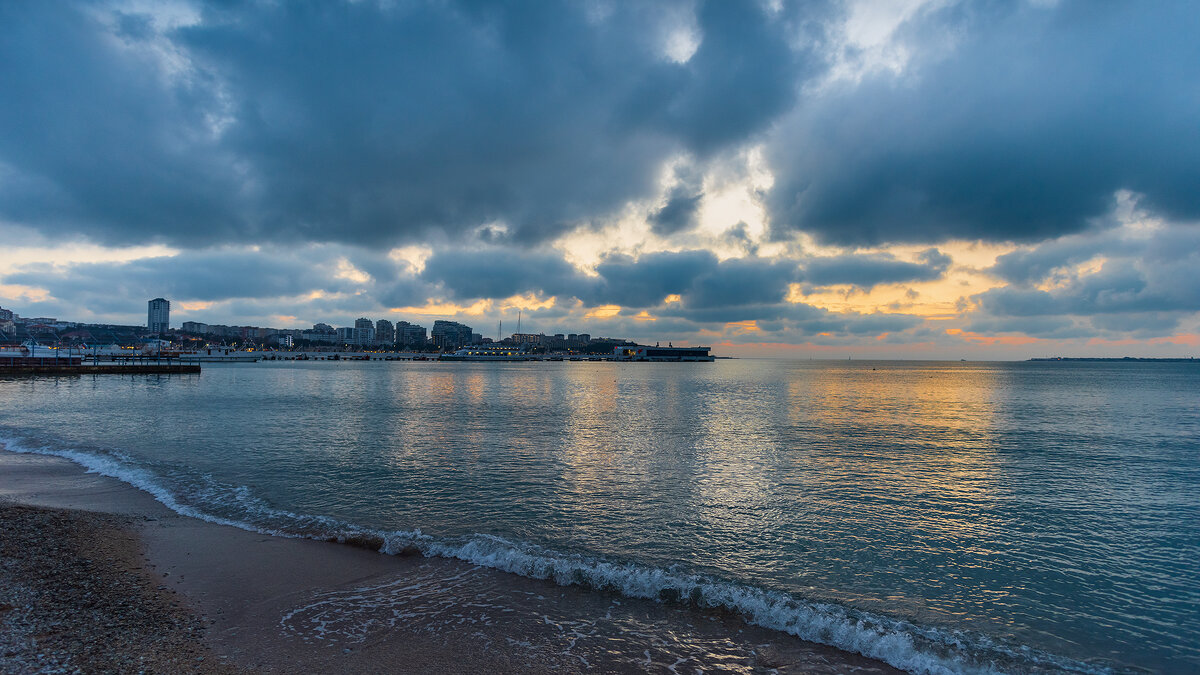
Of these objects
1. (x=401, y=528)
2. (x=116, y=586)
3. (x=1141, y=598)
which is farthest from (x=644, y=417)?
(x=116, y=586)

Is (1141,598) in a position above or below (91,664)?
below

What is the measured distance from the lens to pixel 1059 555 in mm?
12461

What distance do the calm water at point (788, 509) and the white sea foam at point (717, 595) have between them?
0.16ft

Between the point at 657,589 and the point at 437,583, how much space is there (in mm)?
4156

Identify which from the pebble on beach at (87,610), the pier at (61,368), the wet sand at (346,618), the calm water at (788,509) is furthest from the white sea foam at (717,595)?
the pier at (61,368)

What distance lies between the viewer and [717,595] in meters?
9.76

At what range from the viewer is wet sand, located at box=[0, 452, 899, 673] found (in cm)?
722

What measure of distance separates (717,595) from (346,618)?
6.32m

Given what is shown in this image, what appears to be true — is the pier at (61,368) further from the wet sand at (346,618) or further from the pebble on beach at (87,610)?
the wet sand at (346,618)

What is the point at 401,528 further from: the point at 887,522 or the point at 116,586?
the point at 887,522

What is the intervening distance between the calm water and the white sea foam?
47 millimetres

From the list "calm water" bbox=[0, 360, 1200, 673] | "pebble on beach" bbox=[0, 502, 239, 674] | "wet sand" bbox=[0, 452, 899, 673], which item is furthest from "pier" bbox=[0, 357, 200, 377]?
"wet sand" bbox=[0, 452, 899, 673]

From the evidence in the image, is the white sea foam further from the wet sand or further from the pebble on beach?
→ the pebble on beach

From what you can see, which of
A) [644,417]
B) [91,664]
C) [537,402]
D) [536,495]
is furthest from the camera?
[537,402]
